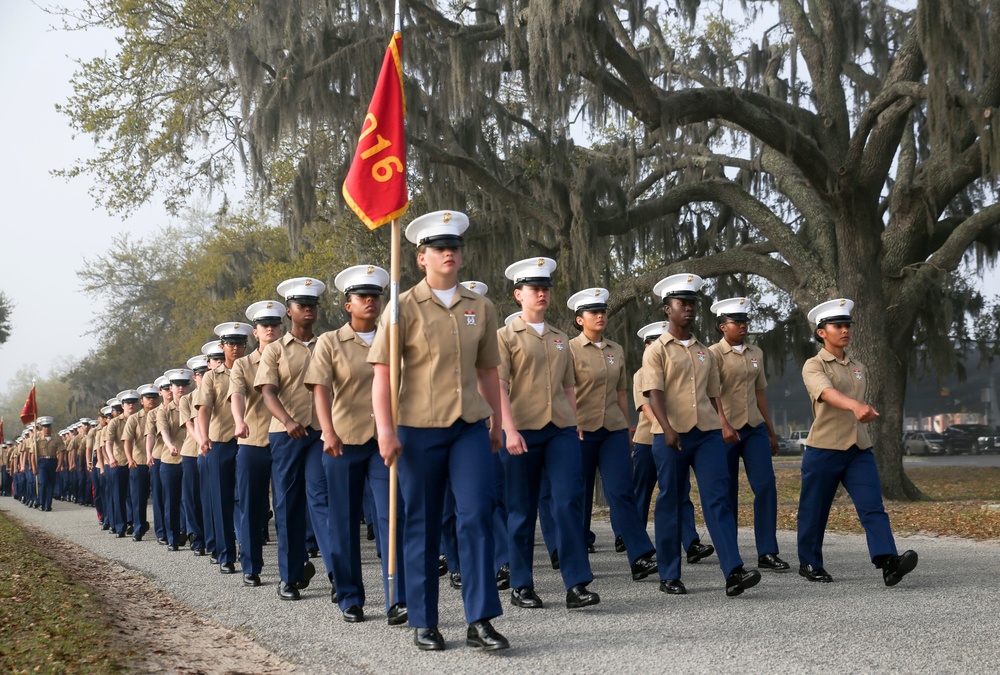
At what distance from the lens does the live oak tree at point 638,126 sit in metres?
14.5

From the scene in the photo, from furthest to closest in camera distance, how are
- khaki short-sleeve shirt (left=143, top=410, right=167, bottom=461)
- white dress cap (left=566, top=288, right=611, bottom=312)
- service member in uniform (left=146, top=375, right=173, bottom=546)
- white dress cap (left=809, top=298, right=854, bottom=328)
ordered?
service member in uniform (left=146, top=375, right=173, bottom=546)
khaki short-sleeve shirt (left=143, top=410, right=167, bottom=461)
white dress cap (left=566, top=288, right=611, bottom=312)
white dress cap (left=809, top=298, right=854, bottom=328)

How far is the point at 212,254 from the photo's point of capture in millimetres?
39000

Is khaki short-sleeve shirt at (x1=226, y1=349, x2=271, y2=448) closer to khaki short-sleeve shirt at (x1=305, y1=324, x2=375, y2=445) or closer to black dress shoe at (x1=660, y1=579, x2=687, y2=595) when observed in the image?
khaki short-sleeve shirt at (x1=305, y1=324, x2=375, y2=445)

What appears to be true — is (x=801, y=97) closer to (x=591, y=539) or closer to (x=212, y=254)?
(x=591, y=539)

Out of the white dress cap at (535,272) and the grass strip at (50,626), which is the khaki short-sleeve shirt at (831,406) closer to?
the white dress cap at (535,272)

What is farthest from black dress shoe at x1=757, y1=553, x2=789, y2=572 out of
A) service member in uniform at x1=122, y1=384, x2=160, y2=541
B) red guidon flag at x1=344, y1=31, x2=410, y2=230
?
service member in uniform at x1=122, y1=384, x2=160, y2=541

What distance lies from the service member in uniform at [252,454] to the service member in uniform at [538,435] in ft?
7.25

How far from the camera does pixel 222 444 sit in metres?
10.2

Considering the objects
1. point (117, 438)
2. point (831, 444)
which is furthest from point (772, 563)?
point (117, 438)

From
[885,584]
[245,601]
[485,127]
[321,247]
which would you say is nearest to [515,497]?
[245,601]

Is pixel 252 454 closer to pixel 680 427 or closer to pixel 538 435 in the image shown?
pixel 538 435

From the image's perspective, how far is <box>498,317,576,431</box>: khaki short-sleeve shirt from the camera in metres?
7.43

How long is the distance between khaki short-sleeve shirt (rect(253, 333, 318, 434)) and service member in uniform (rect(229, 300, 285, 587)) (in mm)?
591

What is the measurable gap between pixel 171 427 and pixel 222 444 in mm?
3609
